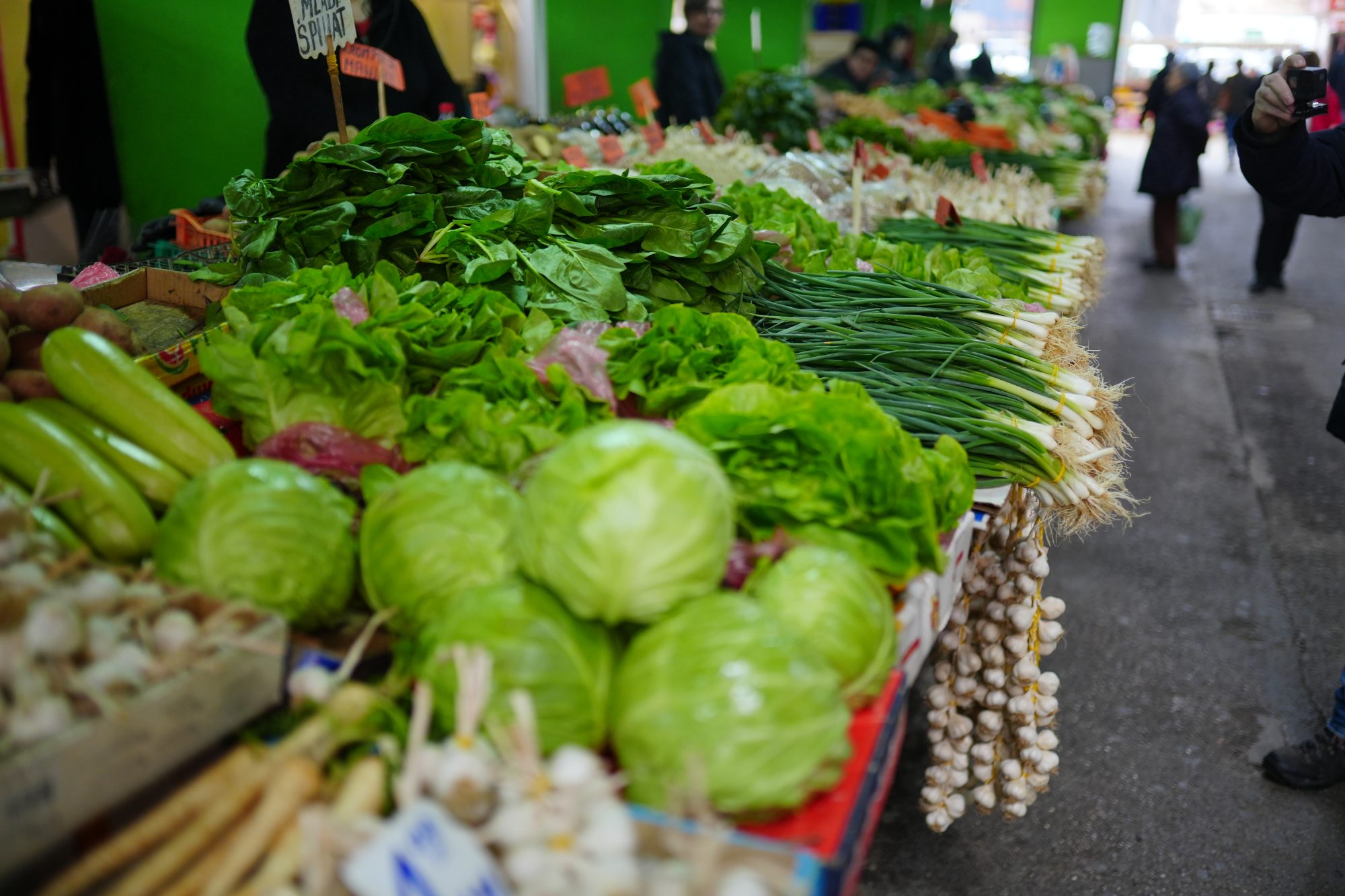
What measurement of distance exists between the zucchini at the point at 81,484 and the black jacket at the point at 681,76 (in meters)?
6.47

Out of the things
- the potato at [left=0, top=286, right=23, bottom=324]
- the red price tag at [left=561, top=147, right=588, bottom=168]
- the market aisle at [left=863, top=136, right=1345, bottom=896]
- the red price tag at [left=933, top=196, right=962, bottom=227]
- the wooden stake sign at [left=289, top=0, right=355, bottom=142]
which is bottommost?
the market aisle at [left=863, top=136, right=1345, bottom=896]

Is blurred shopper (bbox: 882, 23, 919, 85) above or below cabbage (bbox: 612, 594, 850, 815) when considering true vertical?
above

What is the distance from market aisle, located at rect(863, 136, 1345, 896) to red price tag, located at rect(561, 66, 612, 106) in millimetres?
3268

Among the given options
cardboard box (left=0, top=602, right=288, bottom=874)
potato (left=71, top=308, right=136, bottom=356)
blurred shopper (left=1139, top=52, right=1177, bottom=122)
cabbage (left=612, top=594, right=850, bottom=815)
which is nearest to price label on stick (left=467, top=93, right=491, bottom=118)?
potato (left=71, top=308, right=136, bottom=356)

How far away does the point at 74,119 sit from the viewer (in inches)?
195

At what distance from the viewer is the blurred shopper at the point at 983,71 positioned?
14.0 m

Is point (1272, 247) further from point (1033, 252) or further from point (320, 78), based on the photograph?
point (320, 78)

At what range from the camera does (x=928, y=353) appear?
8.43 feet

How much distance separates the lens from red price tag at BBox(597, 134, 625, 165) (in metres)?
4.67

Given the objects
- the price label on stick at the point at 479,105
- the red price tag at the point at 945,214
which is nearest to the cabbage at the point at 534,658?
the red price tag at the point at 945,214

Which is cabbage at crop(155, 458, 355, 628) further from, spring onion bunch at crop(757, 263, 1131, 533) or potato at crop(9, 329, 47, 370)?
spring onion bunch at crop(757, 263, 1131, 533)

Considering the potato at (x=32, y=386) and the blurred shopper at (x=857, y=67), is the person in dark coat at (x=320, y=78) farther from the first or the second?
the blurred shopper at (x=857, y=67)

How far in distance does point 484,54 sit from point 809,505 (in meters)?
8.98

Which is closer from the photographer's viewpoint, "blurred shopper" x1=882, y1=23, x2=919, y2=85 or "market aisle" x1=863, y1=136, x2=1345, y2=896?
"market aisle" x1=863, y1=136, x2=1345, y2=896
